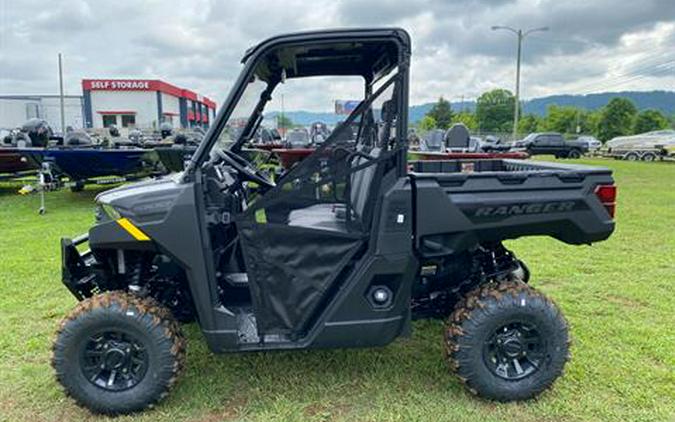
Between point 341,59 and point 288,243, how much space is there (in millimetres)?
1364

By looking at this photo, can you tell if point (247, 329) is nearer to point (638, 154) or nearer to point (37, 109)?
point (638, 154)

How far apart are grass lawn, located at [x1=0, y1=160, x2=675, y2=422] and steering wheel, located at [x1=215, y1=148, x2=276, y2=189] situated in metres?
1.20

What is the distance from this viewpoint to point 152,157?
32.8 ft

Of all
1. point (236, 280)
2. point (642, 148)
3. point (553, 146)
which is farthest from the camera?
point (553, 146)

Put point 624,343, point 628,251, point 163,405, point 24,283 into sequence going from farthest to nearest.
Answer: point 628,251
point 24,283
point 624,343
point 163,405

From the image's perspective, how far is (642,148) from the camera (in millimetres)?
29844

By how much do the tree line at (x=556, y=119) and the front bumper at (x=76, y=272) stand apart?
32741 mm

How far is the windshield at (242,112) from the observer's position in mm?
2793

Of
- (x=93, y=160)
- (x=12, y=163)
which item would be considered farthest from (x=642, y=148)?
(x=12, y=163)

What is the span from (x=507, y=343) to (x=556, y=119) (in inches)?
2899

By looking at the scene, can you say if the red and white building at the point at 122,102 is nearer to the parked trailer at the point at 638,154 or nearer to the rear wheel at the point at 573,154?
the rear wheel at the point at 573,154

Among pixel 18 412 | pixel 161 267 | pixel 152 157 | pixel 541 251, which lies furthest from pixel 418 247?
pixel 152 157

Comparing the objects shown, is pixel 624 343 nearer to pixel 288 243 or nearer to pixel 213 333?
pixel 288 243

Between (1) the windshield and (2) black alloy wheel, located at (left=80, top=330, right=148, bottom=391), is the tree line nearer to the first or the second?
(1) the windshield
